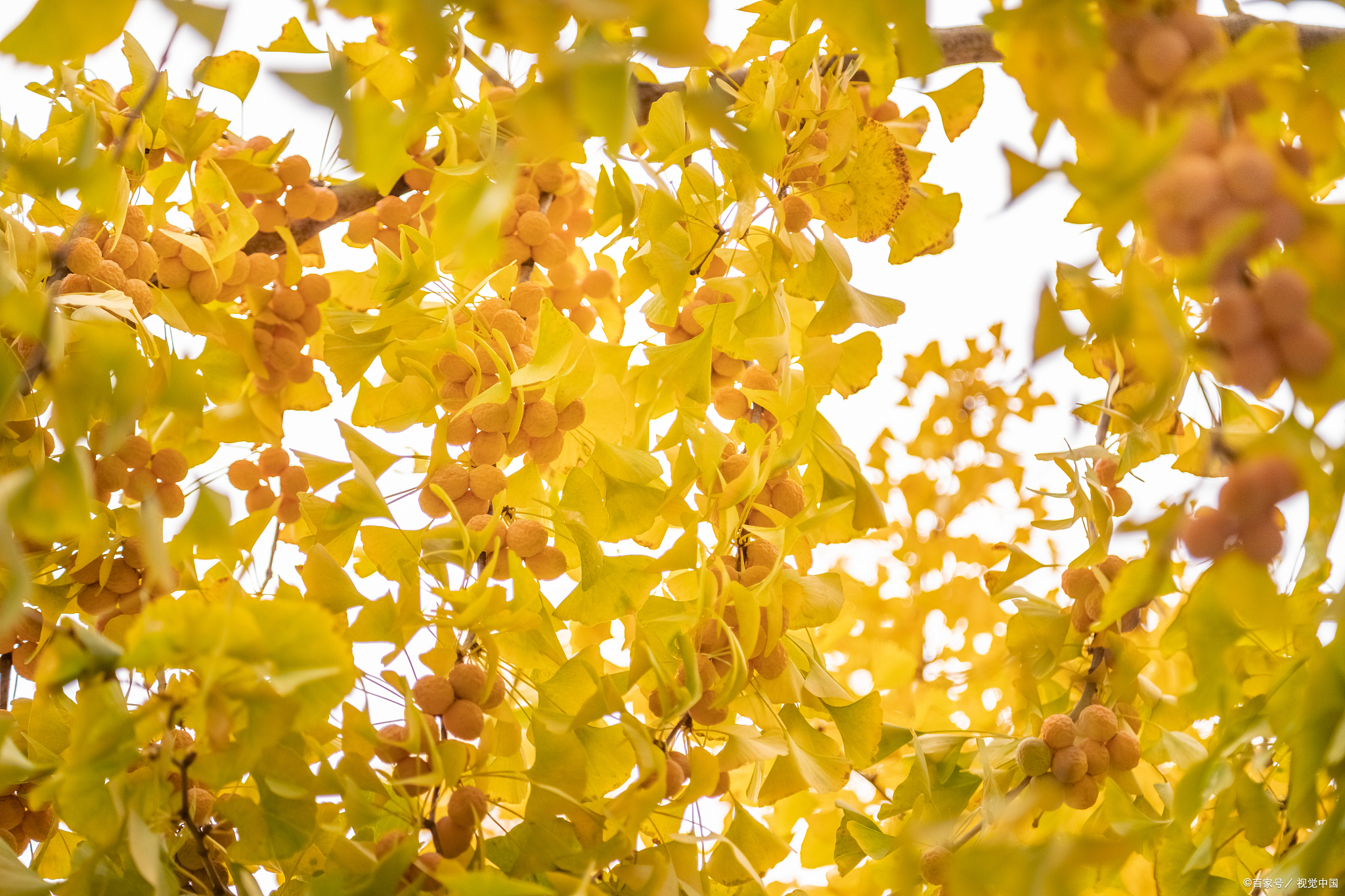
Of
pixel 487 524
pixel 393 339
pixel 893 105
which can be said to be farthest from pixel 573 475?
pixel 893 105

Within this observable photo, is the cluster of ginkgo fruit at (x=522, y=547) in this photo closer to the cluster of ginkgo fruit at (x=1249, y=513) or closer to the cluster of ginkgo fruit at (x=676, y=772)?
the cluster of ginkgo fruit at (x=676, y=772)

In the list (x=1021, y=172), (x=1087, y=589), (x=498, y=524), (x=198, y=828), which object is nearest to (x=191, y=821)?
(x=198, y=828)

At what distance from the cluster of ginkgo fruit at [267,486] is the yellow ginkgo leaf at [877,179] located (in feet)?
1.61

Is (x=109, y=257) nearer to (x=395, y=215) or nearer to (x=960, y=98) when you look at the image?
Answer: (x=395, y=215)

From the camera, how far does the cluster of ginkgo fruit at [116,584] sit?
2.04 feet

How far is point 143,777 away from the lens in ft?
1.51

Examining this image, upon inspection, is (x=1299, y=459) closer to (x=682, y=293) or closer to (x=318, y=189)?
(x=682, y=293)

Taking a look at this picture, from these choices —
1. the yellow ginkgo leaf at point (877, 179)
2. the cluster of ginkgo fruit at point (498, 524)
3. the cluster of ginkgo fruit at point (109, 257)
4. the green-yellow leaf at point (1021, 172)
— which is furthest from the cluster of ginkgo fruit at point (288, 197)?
the green-yellow leaf at point (1021, 172)

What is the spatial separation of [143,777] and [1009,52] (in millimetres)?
477

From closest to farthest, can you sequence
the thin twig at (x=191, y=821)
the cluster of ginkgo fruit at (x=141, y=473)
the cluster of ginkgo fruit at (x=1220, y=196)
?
the cluster of ginkgo fruit at (x=1220, y=196) → the thin twig at (x=191, y=821) → the cluster of ginkgo fruit at (x=141, y=473)

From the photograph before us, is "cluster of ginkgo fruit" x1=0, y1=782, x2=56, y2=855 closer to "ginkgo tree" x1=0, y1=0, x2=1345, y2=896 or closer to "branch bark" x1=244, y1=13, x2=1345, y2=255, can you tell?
"ginkgo tree" x1=0, y1=0, x2=1345, y2=896

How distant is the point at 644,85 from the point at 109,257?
0.44 meters

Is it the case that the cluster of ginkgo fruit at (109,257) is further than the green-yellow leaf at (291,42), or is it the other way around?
the green-yellow leaf at (291,42)

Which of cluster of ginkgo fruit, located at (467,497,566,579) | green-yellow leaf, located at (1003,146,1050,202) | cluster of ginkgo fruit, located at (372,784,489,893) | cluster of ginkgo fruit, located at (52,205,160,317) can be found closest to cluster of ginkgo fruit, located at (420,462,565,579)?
cluster of ginkgo fruit, located at (467,497,566,579)
